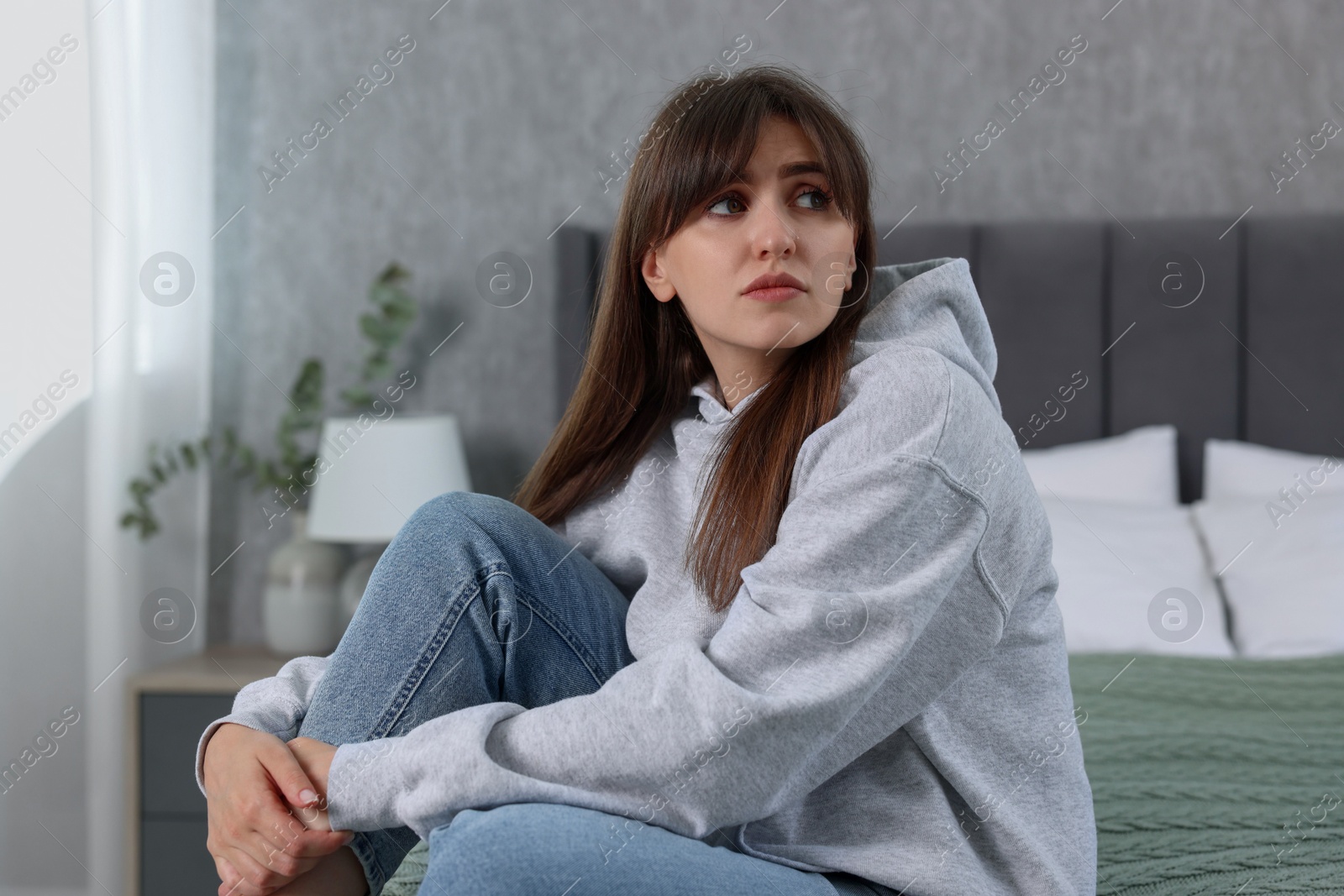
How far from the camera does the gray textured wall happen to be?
221cm

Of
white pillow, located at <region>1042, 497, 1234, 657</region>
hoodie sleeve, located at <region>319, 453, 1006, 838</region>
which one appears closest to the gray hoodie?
hoodie sleeve, located at <region>319, 453, 1006, 838</region>

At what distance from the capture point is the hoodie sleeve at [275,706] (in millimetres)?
893

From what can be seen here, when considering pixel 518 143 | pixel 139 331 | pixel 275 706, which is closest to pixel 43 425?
pixel 139 331

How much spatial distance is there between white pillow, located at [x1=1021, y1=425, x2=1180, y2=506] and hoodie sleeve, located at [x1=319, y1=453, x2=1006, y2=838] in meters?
1.27

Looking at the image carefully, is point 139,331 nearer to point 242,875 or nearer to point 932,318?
point 242,875

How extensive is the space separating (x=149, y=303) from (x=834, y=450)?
1.76 m

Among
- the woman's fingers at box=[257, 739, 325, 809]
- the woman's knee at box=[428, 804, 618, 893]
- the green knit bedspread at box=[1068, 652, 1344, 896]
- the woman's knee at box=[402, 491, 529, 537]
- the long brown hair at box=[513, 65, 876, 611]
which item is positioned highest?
the long brown hair at box=[513, 65, 876, 611]

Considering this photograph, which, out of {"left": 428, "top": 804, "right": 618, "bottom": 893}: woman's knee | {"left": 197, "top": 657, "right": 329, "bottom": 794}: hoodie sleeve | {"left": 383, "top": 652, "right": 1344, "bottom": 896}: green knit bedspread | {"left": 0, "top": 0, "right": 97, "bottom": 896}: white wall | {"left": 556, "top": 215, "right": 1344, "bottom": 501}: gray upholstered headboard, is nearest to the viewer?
{"left": 428, "top": 804, "right": 618, "bottom": 893}: woman's knee

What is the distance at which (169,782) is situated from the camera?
1964mm

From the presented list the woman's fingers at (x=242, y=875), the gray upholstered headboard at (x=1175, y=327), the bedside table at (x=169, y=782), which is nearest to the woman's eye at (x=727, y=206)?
the woman's fingers at (x=242, y=875)

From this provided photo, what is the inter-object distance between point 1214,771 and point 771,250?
32.9 inches

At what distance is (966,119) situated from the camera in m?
2.23

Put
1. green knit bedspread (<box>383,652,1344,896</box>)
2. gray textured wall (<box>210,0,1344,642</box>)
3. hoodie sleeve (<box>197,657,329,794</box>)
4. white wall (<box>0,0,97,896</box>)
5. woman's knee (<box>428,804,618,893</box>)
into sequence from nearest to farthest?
woman's knee (<box>428,804,618,893</box>), hoodie sleeve (<box>197,657,329,794</box>), green knit bedspread (<box>383,652,1344,896</box>), white wall (<box>0,0,97,896</box>), gray textured wall (<box>210,0,1344,642</box>)

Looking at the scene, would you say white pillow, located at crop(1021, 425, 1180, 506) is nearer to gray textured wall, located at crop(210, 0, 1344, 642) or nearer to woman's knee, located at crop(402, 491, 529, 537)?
gray textured wall, located at crop(210, 0, 1344, 642)
